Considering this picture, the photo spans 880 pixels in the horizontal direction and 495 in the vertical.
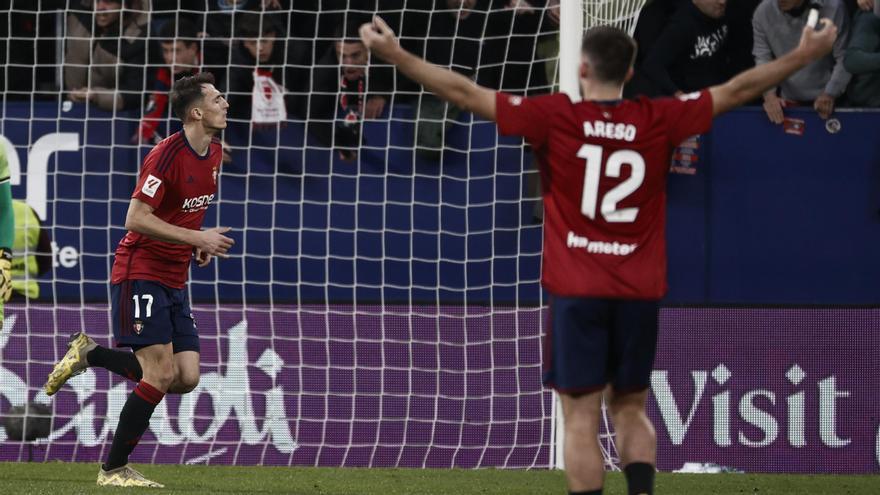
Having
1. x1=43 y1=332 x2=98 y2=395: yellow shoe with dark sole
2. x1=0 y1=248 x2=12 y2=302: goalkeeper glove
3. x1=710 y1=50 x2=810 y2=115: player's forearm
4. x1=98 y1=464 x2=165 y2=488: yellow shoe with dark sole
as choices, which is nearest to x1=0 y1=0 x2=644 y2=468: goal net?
x1=43 y1=332 x2=98 y2=395: yellow shoe with dark sole

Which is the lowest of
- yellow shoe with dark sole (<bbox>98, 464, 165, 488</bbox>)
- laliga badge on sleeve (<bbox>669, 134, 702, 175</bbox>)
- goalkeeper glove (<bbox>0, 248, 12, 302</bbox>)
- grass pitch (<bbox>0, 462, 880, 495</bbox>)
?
grass pitch (<bbox>0, 462, 880, 495</bbox>)

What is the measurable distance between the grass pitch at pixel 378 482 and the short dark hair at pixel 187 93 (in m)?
1.87

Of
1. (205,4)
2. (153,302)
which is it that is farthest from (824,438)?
(205,4)

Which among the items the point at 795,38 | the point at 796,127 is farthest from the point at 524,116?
the point at 795,38

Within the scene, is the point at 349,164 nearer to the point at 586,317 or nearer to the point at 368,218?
the point at 368,218

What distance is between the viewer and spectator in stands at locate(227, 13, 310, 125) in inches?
379

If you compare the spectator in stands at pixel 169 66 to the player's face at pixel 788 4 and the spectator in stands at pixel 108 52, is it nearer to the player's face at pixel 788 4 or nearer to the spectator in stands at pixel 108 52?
the spectator in stands at pixel 108 52

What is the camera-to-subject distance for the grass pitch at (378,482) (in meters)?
7.38

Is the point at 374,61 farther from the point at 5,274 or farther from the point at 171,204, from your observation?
the point at 5,274

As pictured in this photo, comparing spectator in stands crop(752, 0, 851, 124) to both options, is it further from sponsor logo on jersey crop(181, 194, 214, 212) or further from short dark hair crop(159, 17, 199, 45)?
sponsor logo on jersey crop(181, 194, 214, 212)

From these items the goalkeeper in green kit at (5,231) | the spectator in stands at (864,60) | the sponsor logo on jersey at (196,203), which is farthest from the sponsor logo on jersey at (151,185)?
the spectator in stands at (864,60)

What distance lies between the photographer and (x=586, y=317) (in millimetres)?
4906

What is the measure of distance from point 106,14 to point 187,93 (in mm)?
2860

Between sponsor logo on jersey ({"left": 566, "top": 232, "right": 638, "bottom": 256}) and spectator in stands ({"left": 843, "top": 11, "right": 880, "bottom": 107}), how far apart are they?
4.93m
